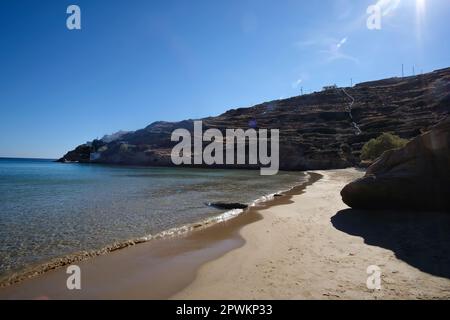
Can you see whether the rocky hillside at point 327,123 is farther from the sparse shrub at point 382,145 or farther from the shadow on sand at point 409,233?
the shadow on sand at point 409,233

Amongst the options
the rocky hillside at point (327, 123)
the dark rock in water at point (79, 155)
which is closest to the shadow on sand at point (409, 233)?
the rocky hillside at point (327, 123)

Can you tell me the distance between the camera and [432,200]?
14023 mm

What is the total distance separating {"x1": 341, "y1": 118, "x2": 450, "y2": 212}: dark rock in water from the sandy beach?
0.87 m

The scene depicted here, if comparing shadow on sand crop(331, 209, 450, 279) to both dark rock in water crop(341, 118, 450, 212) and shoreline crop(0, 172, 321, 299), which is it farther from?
shoreline crop(0, 172, 321, 299)

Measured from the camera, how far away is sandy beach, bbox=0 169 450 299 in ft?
23.7

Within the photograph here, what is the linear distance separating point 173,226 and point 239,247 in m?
5.16

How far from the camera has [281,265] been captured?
9.16m

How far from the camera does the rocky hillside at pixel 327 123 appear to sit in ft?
330

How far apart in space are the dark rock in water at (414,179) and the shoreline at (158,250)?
6119 millimetres

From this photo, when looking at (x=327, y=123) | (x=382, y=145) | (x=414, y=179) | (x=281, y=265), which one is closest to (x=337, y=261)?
(x=281, y=265)

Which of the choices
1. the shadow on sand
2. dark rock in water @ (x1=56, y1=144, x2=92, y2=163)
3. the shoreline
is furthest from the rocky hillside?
the shoreline

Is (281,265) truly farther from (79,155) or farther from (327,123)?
(79,155)

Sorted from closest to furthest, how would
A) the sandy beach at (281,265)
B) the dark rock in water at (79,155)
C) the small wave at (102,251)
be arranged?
the sandy beach at (281,265)
the small wave at (102,251)
the dark rock in water at (79,155)
